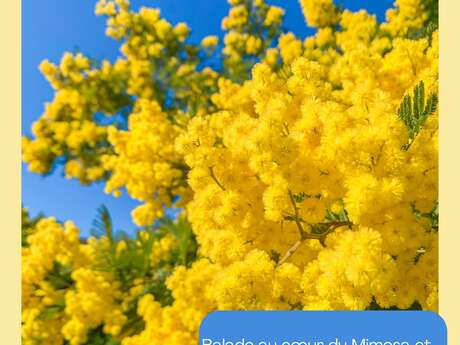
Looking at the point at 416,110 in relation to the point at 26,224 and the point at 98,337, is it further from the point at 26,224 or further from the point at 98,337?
the point at 26,224

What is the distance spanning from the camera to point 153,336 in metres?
2.24

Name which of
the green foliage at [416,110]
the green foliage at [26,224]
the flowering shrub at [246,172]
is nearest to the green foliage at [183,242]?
the flowering shrub at [246,172]

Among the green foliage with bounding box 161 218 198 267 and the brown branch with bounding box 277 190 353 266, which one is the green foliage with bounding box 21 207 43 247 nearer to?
the green foliage with bounding box 161 218 198 267

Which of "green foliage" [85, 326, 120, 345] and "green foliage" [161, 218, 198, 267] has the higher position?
"green foliage" [161, 218, 198, 267]

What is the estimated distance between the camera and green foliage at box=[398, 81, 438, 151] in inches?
59.5

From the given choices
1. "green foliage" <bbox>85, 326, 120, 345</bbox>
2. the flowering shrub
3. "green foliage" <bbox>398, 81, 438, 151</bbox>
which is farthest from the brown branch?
"green foliage" <bbox>85, 326, 120, 345</bbox>

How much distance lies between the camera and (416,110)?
61.1 inches

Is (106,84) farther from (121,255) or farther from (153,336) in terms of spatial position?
(153,336)

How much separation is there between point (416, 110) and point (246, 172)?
0.52 m

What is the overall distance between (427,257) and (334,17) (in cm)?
215

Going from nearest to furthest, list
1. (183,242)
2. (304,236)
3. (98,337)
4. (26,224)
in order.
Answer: (304,236) → (183,242) → (98,337) → (26,224)

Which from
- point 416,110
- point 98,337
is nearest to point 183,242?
point 98,337

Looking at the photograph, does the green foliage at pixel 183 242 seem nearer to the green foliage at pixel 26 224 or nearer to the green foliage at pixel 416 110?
the green foliage at pixel 26 224

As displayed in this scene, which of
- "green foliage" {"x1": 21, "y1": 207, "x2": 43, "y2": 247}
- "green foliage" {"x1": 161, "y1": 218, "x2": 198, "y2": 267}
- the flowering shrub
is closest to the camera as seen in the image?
the flowering shrub
